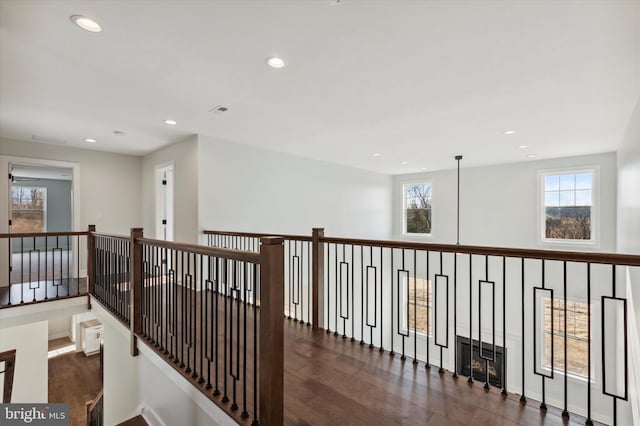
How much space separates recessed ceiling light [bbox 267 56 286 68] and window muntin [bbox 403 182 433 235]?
671cm

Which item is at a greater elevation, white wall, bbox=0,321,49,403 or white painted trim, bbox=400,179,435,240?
white painted trim, bbox=400,179,435,240

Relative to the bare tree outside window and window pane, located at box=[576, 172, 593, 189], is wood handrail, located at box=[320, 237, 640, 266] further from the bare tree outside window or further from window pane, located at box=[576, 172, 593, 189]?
the bare tree outside window

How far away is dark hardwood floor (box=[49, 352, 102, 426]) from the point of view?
4.98 m

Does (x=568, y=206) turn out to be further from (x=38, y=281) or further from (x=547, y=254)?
(x=38, y=281)

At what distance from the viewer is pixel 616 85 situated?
2.83 meters

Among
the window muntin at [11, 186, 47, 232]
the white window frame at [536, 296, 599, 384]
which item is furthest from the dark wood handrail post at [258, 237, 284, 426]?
the window muntin at [11, 186, 47, 232]

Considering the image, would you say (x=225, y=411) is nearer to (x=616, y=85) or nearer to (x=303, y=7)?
(x=303, y=7)

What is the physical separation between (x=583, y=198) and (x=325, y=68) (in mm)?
6318

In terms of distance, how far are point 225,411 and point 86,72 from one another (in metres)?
3.02

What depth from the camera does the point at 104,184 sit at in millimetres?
5828

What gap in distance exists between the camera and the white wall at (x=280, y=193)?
4809 millimetres

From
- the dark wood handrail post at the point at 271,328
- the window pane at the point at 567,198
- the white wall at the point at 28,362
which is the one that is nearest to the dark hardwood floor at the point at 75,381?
the white wall at the point at 28,362

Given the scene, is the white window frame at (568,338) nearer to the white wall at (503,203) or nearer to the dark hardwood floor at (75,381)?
the white wall at (503,203)

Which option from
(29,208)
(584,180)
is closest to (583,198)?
(584,180)
